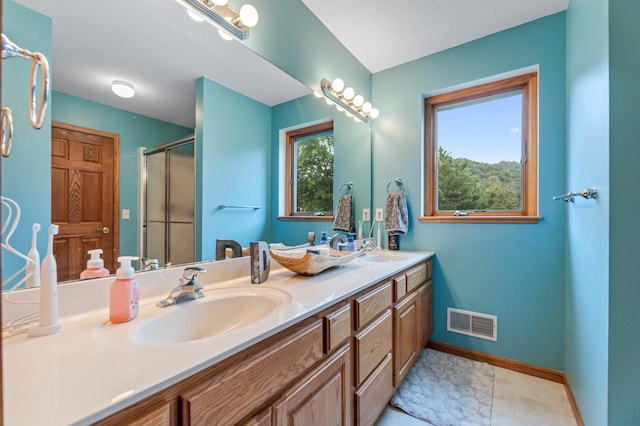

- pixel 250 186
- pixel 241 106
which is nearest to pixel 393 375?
pixel 250 186

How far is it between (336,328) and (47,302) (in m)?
Result: 0.86

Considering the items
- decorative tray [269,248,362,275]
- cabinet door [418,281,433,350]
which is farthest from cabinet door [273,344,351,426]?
cabinet door [418,281,433,350]

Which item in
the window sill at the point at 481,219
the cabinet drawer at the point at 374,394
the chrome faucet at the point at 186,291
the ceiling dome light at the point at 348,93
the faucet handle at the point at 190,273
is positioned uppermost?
the ceiling dome light at the point at 348,93

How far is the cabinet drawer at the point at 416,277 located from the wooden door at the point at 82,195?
150 centimetres

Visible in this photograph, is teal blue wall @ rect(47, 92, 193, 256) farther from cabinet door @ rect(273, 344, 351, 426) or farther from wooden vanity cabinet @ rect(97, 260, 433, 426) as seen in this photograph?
cabinet door @ rect(273, 344, 351, 426)

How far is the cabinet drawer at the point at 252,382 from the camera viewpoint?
65 cm

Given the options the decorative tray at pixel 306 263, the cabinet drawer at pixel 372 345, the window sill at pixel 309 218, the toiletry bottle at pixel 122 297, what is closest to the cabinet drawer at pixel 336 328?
the cabinet drawer at pixel 372 345

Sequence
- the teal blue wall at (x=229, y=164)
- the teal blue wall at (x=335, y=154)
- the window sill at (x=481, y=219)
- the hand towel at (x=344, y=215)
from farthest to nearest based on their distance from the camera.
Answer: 1. the hand towel at (x=344, y=215)
2. the window sill at (x=481, y=219)
3. the teal blue wall at (x=335, y=154)
4. the teal blue wall at (x=229, y=164)

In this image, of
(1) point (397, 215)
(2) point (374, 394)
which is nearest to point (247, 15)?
(1) point (397, 215)

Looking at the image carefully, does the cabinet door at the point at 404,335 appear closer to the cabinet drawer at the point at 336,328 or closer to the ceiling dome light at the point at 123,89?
the cabinet drawer at the point at 336,328

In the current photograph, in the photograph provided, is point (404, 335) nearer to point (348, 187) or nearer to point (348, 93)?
point (348, 187)

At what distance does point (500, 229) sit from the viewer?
204 cm

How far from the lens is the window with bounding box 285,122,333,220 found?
5.82 feet

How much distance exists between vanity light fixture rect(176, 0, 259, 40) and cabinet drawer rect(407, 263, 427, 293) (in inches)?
61.7
